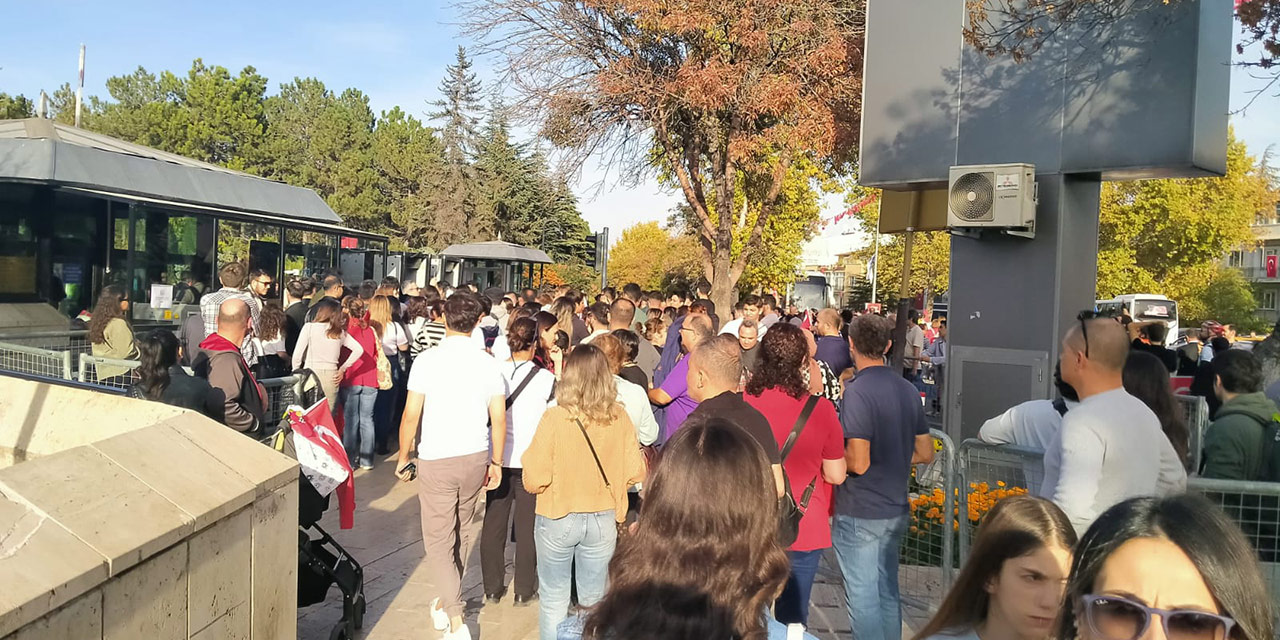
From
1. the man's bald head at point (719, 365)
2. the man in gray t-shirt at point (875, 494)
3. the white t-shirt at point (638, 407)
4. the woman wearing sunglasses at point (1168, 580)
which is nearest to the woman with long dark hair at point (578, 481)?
the man's bald head at point (719, 365)

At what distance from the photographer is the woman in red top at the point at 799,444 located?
441 cm

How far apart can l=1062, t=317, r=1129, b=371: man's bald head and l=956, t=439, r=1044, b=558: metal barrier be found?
1.34m

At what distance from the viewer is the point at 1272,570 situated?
4.40m

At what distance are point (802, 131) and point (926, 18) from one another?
4.43m

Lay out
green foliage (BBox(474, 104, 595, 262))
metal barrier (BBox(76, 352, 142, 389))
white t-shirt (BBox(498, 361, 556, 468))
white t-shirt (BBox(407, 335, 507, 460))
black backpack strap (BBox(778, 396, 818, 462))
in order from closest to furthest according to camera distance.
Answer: black backpack strap (BBox(778, 396, 818, 462))
white t-shirt (BBox(407, 335, 507, 460))
white t-shirt (BBox(498, 361, 556, 468))
metal barrier (BBox(76, 352, 142, 389))
green foliage (BBox(474, 104, 595, 262))

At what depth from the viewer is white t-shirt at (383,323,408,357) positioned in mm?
10328

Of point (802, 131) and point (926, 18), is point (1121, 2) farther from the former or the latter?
point (802, 131)

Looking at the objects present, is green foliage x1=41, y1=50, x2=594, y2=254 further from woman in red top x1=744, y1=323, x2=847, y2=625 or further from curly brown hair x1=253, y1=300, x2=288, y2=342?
woman in red top x1=744, y1=323, x2=847, y2=625

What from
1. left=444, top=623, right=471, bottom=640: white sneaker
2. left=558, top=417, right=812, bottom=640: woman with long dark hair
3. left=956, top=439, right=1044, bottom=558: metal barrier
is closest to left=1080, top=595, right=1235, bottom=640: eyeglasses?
left=558, top=417, right=812, bottom=640: woman with long dark hair

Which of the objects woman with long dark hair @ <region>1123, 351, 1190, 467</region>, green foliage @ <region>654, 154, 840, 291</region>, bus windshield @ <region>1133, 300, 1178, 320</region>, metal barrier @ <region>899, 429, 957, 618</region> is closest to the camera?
woman with long dark hair @ <region>1123, 351, 1190, 467</region>

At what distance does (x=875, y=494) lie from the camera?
4520mm

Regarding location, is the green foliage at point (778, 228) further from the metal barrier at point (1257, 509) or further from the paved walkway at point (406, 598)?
the metal barrier at point (1257, 509)

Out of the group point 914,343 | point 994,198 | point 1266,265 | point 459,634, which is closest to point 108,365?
point 459,634

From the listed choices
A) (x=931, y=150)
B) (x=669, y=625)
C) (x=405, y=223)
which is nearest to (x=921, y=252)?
(x=405, y=223)
